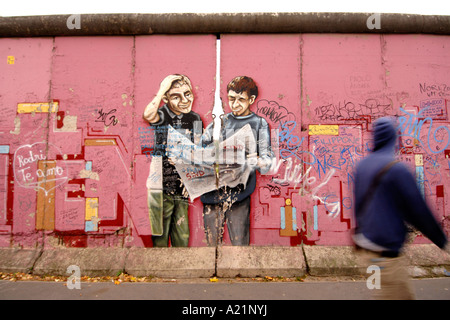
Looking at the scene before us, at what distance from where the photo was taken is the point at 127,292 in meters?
4.31

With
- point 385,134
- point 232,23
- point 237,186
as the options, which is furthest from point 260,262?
point 232,23

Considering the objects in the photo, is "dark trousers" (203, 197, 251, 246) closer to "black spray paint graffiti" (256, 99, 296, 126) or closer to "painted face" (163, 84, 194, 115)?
"black spray paint graffiti" (256, 99, 296, 126)

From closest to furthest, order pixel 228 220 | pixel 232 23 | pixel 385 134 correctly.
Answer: pixel 385 134 → pixel 228 220 → pixel 232 23

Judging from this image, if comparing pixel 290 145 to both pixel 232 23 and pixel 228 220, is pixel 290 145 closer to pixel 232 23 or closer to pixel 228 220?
pixel 228 220

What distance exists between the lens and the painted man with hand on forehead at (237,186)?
541 cm

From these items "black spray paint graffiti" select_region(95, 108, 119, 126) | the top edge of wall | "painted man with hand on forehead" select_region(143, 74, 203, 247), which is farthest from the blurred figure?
"black spray paint graffiti" select_region(95, 108, 119, 126)

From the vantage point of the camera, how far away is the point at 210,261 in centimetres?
507

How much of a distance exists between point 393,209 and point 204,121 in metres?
3.84

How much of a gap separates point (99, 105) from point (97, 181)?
145 centimetres

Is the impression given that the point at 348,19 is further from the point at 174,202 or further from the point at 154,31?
the point at 174,202

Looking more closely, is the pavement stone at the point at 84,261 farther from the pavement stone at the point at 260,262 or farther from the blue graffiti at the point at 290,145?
the blue graffiti at the point at 290,145

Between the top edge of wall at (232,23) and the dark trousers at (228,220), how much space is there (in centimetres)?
332

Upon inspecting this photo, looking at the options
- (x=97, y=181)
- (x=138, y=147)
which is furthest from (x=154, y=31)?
(x=97, y=181)

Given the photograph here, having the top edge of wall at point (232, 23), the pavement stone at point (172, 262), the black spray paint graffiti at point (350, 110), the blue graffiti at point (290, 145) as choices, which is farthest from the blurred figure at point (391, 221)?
the top edge of wall at point (232, 23)
